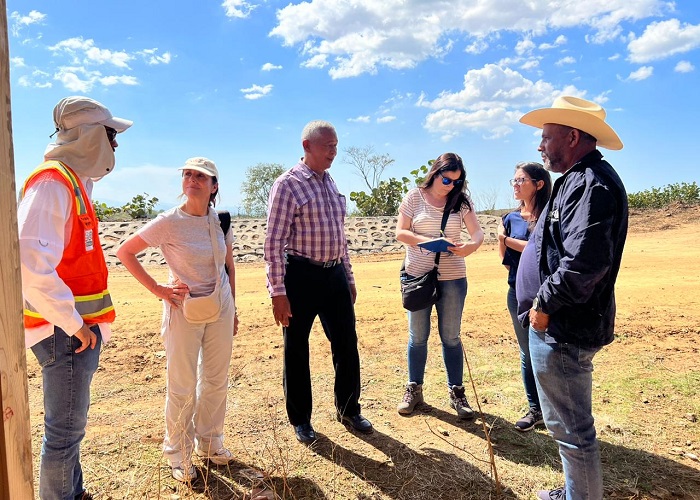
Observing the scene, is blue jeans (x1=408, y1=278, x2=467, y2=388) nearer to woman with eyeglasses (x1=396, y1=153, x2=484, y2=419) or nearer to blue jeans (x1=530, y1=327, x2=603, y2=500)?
woman with eyeglasses (x1=396, y1=153, x2=484, y2=419)

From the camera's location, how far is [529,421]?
367 centimetres

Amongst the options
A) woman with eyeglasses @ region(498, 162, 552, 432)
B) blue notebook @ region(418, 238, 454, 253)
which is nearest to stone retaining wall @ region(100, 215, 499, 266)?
woman with eyeglasses @ region(498, 162, 552, 432)

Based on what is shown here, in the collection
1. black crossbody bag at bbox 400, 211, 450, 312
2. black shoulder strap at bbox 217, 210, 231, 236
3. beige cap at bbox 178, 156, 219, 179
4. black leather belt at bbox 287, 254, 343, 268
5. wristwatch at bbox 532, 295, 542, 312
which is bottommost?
black crossbody bag at bbox 400, 211, 450, 312

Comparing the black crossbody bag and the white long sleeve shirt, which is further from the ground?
the white long sleeve shirt

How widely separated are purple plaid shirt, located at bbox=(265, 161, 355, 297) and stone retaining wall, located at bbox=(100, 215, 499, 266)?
1292 centimetres

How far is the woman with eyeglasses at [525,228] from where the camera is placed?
11.8 ft

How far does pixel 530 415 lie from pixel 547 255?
191 centimetres

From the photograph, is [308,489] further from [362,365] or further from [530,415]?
[362,365]

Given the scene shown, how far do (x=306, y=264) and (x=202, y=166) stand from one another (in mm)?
1009

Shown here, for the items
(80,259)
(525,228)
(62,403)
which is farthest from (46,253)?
(525,228)

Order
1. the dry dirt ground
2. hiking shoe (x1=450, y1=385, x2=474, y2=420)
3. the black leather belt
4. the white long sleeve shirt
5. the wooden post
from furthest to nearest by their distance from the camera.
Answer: hiking shoe (x1=450, y1=385, x2=474, y2=420), the black leather belt, the dry dirt ground, the white long sleeve shirt, the wooden post

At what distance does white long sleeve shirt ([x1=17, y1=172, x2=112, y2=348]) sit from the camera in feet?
6.24

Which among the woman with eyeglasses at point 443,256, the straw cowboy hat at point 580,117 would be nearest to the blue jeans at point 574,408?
the straw cowboy hat at point 580,117

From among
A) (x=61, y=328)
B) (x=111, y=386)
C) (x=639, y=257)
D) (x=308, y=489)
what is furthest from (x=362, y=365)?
(x=639, y=257)
